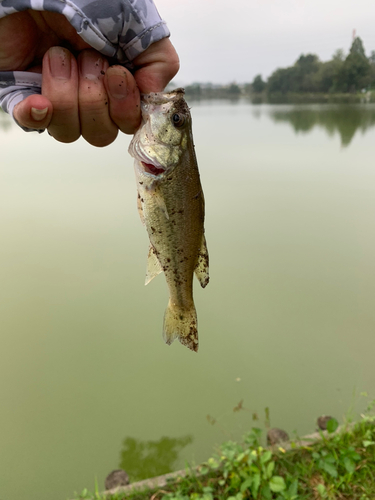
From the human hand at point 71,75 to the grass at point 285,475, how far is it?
1.77m

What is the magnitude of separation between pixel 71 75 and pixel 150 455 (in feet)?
7.19

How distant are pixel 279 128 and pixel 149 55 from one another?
37.9 feet

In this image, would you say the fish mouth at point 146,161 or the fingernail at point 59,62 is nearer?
the fingernail at point 59,62

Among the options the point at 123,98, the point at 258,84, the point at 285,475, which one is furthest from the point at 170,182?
the point at 258,84

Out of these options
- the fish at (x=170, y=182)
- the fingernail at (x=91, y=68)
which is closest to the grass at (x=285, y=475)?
the fish at (x=170, y=182)

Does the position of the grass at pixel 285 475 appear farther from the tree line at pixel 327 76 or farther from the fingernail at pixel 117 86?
the tree line at pixel 327 76

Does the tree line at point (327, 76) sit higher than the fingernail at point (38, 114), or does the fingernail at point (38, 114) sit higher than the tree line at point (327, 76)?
the tree line at point (327, 76)

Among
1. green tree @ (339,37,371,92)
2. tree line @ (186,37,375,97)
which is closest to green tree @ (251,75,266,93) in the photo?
tree line @ (186,37,375,97)

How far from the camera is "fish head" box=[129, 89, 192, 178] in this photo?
1.30 metres

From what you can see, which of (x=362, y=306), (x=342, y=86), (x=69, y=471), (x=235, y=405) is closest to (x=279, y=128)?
(x=362, y=306)

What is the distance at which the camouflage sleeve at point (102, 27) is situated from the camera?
1.06 meters

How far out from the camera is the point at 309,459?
1855 millimetres

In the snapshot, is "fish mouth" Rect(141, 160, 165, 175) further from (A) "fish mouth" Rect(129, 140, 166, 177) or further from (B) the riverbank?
(B) the riverbank

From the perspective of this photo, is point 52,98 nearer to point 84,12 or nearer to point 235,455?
point 84,12
